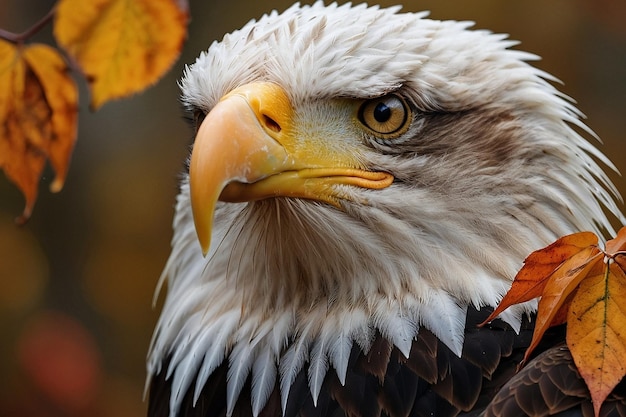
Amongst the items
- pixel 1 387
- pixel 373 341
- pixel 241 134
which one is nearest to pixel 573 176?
pixel 373 341

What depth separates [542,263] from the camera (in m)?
2.01

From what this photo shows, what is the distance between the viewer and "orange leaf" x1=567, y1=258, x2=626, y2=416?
1.90 metres

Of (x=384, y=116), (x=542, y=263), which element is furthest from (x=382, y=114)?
(x=542, y=263)

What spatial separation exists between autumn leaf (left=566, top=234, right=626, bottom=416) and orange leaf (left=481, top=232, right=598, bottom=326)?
61mm

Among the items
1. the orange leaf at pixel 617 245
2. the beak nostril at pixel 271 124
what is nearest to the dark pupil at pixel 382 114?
the beak nostril at pixel 271 124

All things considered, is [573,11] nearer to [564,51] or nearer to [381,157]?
[564,51]

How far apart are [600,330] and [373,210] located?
0.64 m

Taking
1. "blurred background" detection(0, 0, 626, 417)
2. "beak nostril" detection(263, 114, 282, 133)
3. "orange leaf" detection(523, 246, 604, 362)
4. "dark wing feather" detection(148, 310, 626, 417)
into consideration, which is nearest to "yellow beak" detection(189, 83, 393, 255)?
"beak nostril" detection(263, 114, 282, 133)

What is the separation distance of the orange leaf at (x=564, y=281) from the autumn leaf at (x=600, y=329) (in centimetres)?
2

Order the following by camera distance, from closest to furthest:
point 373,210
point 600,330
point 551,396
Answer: point 600,330 < point 551,396 < point 373,210

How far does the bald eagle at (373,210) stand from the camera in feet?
7.46

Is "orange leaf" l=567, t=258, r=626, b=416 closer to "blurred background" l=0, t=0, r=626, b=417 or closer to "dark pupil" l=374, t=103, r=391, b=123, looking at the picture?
"dark pupil" l=374, t=103, r=391, b=123

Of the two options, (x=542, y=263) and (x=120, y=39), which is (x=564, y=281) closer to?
(x=542, y=263)

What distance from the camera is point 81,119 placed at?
209 inches
